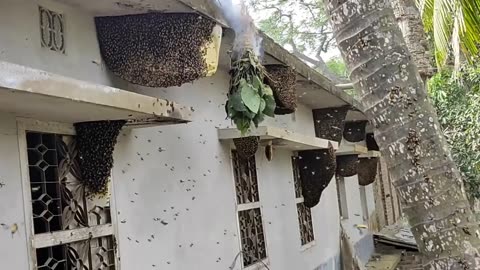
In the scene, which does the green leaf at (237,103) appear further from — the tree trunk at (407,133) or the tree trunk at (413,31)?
the tree trunk at (413,31)

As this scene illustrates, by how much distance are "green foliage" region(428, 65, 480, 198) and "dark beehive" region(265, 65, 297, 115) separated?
6.18 m

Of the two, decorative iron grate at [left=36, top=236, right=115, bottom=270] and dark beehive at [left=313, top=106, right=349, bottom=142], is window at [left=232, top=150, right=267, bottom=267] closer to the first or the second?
decorative iron grate at [left=36, top=236, right=115, bottom=270]

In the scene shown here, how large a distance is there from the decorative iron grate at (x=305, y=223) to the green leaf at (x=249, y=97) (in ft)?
15.9

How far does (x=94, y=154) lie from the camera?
3977 millimetres

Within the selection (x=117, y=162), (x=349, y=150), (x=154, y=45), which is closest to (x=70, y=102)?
(x=154, y=45)

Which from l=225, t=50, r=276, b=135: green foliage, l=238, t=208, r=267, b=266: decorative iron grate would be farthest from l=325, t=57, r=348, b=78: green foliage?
l=225, t=50, r=276, b=135: green foliage

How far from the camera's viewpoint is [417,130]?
3186 mm

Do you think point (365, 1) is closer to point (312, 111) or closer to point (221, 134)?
point (221, 134)

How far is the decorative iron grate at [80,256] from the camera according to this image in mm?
3619

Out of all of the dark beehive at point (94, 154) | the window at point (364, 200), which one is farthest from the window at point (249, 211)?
the window at point (364, 200)

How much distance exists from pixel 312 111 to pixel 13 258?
25.0 feet

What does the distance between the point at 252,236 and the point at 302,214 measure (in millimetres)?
2604

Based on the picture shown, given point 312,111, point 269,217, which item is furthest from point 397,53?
point 312,111

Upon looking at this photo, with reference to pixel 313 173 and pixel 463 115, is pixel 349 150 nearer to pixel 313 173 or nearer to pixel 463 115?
pixel 313 173
